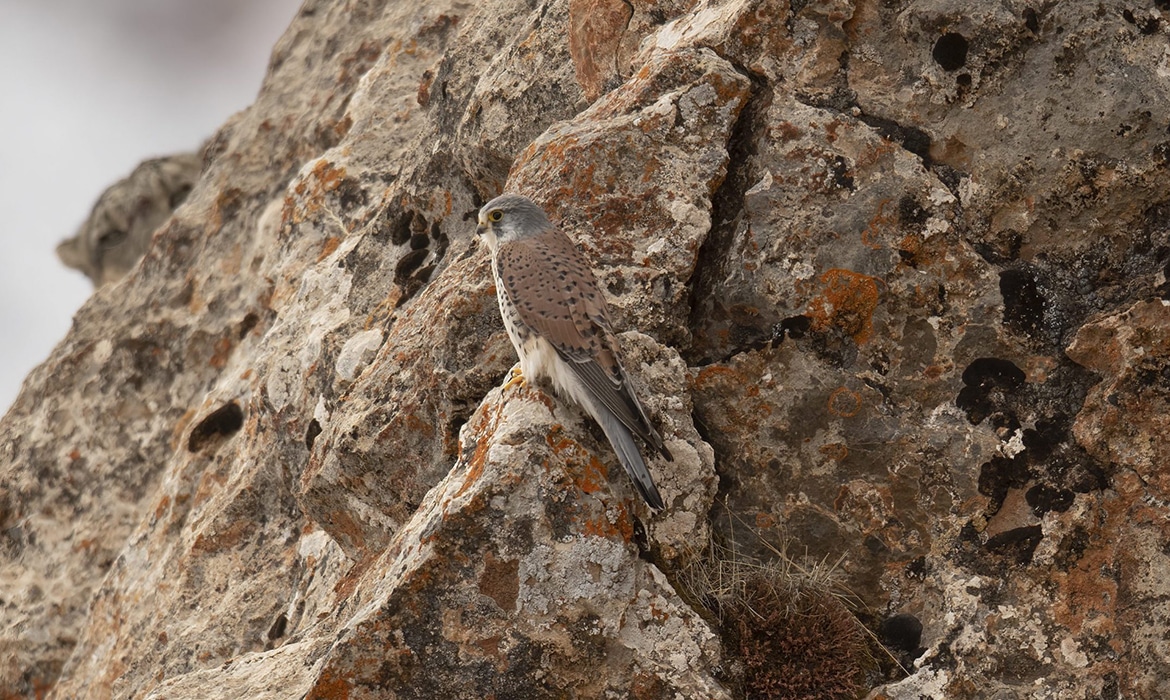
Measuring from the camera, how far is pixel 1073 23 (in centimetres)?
474

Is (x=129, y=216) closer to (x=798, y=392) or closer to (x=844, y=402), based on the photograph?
(x=798, y=392)

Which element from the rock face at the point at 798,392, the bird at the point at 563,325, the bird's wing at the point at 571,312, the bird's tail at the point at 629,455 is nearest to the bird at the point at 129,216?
the rock face at the point at 798,392

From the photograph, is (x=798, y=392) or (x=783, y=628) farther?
(x=798, y=392)

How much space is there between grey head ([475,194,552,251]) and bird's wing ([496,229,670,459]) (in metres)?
0.08

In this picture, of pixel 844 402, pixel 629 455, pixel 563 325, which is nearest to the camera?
pixel 629 455

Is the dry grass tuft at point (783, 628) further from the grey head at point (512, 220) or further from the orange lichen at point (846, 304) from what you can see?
the grey head at point (512, 220)

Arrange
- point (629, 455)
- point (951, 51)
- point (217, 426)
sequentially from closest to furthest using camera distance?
point (629, 455)
point (951, 51)
point (217, 426)

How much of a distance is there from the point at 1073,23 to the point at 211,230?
338 inches

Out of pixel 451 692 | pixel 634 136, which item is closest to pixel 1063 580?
pixel 451 692

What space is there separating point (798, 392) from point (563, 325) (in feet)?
3.74

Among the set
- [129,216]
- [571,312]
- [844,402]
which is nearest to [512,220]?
[571,312]

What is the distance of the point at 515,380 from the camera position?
4.64 m

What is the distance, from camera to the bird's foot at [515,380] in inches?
180

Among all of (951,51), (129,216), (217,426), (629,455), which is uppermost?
(129,216)
